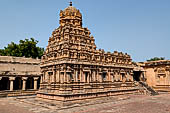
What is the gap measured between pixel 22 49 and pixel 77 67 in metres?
34.2

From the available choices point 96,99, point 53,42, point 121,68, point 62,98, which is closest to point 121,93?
point 121,68

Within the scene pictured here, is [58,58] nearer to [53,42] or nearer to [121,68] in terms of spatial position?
[53,42]

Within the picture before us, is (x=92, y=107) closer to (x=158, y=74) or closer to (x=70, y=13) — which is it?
(x=70, y=13)

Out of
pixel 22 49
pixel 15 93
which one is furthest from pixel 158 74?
pixel 22 49

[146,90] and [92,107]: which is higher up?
[146,90]

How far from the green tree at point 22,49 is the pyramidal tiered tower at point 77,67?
26433mm

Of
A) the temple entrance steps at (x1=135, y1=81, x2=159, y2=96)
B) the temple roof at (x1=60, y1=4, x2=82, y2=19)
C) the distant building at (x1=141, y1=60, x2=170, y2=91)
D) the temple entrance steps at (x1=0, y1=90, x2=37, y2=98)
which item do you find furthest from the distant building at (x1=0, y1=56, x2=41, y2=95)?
the distant building at (x1=141, y1=60, x2=170, y2=91)

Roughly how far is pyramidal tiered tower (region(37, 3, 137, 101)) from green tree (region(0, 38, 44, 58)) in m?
26.4

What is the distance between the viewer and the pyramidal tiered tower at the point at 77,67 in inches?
845

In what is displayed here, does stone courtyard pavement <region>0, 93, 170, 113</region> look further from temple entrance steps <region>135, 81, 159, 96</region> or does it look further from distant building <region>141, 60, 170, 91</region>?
distant building <region>141, 60, 170, 91</region>

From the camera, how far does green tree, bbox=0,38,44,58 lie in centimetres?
4962

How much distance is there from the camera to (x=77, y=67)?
73.5 feet

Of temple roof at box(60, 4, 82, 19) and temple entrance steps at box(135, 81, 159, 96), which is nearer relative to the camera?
temple roof at box(60, 4, 82, 19)

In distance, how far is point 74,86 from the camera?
70.9ft
